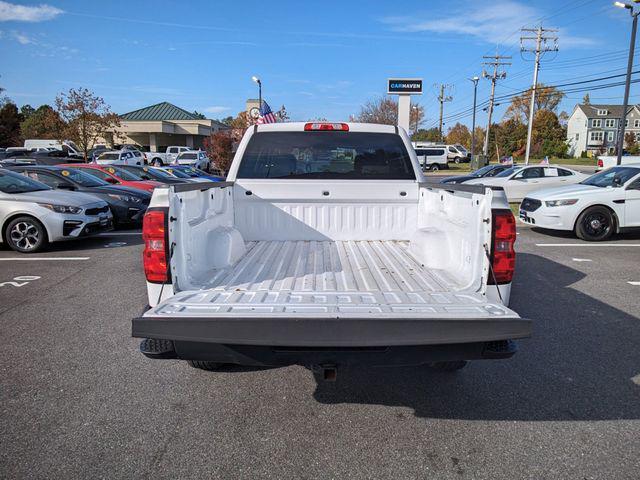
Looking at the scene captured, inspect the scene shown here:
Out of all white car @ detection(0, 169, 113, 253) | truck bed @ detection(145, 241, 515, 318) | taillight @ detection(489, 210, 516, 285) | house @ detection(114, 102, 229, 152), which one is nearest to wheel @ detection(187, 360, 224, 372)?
truck bed @ detection(145, 241, 515, 318)

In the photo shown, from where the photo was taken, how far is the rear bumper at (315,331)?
2340 millimetres

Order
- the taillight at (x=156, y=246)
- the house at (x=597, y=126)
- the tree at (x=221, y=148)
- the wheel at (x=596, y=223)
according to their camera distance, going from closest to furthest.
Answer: the taillight at (x=156, y=246)
the wheel at (x=596, y=223)
the tree at (x=221, y=148)
the house at (x=597, y=126)

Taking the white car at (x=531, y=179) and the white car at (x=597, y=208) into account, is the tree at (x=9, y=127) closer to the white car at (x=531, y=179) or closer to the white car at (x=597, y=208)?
the white car at (x=531, y=179)

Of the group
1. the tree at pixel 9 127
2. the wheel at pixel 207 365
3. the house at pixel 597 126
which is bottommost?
the wheel at pixel 207 365

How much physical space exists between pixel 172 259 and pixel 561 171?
16816 millimetres

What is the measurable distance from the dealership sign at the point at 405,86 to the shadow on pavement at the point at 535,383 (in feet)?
26.1

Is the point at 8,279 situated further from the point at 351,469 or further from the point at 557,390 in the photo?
the point at 557,390

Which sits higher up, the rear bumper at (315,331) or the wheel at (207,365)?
the rear bumper at (315,331)

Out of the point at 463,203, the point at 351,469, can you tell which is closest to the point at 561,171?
the point at 463,203

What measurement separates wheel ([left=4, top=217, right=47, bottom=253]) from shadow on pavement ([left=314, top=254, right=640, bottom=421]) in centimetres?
720

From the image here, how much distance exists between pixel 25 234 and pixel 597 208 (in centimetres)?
1144

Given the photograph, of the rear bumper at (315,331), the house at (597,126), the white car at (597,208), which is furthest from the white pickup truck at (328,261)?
the house at (597,126)

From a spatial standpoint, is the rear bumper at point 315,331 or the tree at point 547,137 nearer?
the rear bumper at point 315,331

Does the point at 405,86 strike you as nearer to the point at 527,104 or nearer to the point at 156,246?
the point at 156,246
